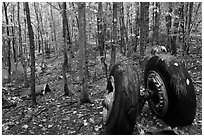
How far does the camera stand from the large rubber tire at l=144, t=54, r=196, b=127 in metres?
3.80

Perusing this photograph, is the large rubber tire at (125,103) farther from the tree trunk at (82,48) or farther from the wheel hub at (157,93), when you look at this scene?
the tree trunk at (82,48)

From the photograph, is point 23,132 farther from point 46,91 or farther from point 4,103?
point 46,91

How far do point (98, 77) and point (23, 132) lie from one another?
225 inches

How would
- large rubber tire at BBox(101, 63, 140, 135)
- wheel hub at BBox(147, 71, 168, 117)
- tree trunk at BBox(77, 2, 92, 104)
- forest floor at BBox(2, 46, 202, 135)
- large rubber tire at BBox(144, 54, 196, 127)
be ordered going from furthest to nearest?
tree trunk at BBox(77, 2, 92, 104) < forest floor at BBox(2, 46, 202, 135) < wheel hub at BBox(147, 71, 168, 117) < large rubber tire at BBox(144, 54, 196, 127) < large rubber tire at BBox(101, 63, 140, 135)

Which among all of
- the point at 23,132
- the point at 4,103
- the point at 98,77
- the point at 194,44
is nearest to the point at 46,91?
the point at 4,103

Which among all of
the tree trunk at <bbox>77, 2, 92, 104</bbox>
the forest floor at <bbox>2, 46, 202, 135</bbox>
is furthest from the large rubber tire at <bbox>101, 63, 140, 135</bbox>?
the tree trunk at <bbox>77, 2, 92, 104</bbox>

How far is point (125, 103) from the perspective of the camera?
3205mm

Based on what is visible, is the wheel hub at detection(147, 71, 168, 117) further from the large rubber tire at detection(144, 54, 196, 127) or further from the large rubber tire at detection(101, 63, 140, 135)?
the large rubber tire at detection(101, 63, 140, 135)

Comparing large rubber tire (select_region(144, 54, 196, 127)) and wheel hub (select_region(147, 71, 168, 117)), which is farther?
wheel hub (select_region(147, 71, 168, 117))

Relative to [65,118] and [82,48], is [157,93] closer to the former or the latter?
[65,118]

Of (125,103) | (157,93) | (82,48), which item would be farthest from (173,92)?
(82,48)

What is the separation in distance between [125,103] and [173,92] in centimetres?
128

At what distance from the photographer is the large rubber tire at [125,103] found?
321cm

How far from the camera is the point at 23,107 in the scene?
22.0 ft
